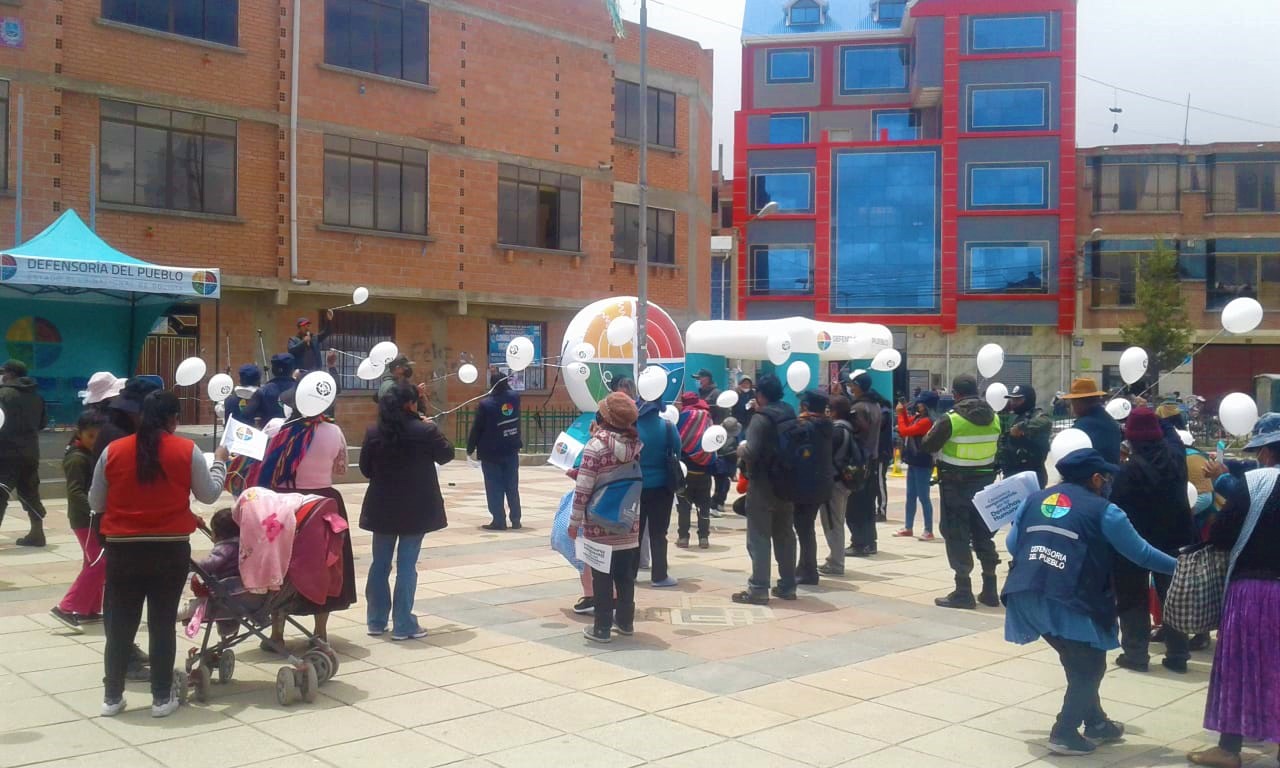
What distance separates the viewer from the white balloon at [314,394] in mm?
7059

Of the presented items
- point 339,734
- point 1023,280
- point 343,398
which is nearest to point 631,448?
point 339,734

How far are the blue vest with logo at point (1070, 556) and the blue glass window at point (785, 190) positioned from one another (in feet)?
143

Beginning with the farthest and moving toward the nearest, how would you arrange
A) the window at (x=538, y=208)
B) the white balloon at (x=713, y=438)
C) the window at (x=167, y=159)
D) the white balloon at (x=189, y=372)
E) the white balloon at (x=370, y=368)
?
the window at (x=538, y=208)
the window at (x=167, y=159)
the white balloon at (x=370, y=368)
the white balloon at (x=189, y=372)
the white balloon at (x=713, y=438)

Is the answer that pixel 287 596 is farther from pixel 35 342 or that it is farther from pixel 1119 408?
pixel 35 342

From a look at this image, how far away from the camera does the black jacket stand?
7.50 m

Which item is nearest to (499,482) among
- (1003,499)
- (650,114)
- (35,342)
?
(1003,499)

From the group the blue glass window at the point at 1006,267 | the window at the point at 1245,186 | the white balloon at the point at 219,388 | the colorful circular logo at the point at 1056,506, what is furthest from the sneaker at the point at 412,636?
the window at the point at 1245,186

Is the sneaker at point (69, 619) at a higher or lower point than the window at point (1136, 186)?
lower

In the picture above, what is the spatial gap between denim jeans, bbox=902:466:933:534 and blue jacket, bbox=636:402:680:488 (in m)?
4.72

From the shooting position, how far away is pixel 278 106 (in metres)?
22.8

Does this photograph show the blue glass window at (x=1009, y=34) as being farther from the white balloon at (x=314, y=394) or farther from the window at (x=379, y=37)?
the white balloon at (x=314, y=394)

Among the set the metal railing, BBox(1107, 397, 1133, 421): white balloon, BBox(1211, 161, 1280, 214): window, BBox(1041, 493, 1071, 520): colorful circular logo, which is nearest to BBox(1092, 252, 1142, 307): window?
BBox(1211, 161, 1280, 214): window

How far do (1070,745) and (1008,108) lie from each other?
43.8 metres

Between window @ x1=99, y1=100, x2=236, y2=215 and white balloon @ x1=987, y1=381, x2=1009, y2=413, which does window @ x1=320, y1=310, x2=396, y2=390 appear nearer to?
window @ x1=99, y1=100, x2=236, y2=215
